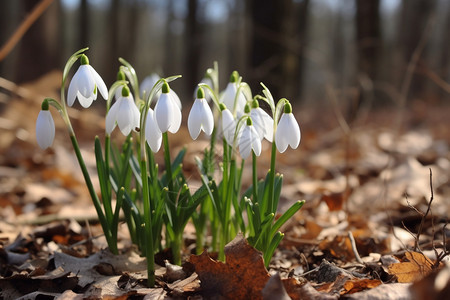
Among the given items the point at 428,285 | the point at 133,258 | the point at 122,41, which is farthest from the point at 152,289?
the point at 122,41

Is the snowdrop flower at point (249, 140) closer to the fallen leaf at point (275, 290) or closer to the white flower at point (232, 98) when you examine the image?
the white flower at point (232, 98)

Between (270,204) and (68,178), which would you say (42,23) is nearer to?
(68,178)

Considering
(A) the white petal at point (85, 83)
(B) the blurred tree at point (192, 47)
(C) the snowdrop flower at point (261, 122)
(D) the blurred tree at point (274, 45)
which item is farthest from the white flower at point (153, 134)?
(B) the blurred tree at point (192, 47)

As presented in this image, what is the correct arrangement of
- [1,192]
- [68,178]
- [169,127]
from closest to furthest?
1. [169,127]
2. [1,192]
3. [68,178]

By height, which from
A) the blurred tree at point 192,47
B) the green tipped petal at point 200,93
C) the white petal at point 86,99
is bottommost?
the blurred tree at point 192,47

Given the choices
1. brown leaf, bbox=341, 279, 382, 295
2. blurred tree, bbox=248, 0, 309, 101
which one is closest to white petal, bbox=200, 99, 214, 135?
brown leaf, bbox=341, 279, 382, 295

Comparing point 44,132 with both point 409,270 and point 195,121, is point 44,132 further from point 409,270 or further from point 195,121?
point 409,270
